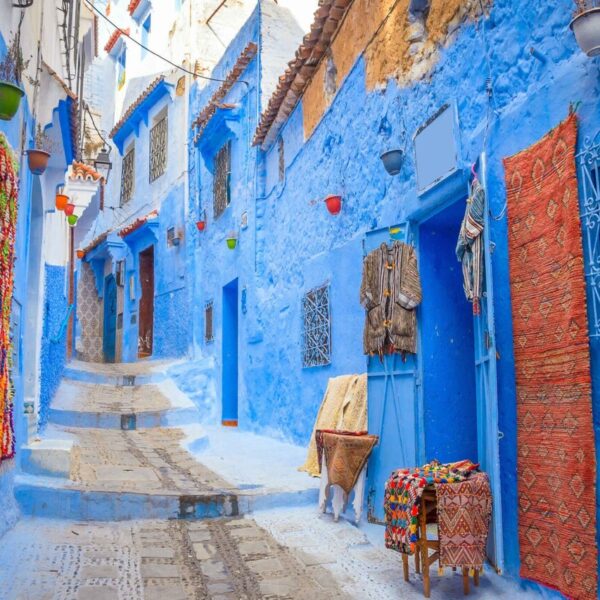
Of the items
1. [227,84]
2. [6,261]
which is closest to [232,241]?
[227,84]

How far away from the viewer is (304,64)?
336 inches

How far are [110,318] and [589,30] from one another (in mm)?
20370

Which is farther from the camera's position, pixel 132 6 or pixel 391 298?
pixel 132 6

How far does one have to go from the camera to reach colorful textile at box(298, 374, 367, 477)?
634 centimetres

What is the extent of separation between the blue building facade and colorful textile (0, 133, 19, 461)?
113 inches

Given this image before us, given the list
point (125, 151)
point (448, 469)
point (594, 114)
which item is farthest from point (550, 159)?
point (125, 151)

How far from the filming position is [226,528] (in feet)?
17.9

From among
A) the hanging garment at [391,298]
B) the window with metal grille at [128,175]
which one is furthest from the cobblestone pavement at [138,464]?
the window with metal grille at [128,175]

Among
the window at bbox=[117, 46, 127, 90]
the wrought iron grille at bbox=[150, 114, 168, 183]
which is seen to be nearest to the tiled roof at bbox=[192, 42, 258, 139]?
the wrought iron grille at bbox=[150, 114, 168, 183]

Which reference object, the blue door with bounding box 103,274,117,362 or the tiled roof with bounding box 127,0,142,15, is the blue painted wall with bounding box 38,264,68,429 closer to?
the blue door with bounding box 103,274,117,362

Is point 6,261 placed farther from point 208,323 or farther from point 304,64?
point 208,323

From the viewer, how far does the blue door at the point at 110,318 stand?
69.8 feet

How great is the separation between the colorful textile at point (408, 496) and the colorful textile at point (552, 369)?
1.37ft

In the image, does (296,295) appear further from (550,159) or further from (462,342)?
(550,159)
